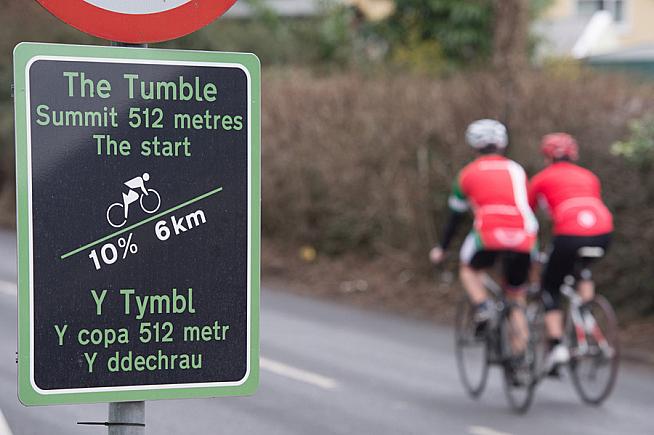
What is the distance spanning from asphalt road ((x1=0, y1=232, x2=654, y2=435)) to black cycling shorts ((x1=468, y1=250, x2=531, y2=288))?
2.97ft

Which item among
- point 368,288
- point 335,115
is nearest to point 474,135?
point 368,288

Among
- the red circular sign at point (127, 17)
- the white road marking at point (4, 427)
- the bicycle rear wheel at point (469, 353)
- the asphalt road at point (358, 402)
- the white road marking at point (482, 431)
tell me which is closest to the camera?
the red circular sign at point (127, 17)

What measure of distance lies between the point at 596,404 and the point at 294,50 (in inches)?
894

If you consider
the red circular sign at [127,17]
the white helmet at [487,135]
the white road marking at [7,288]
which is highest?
the red circular sign at [127,17]

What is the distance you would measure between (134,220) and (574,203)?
664 centimetres

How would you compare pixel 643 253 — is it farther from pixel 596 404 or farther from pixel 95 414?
pixel 95 414

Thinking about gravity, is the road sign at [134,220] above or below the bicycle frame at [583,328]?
above

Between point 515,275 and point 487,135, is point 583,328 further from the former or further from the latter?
point 487,135

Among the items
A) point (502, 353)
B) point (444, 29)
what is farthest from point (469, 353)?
point (444, 29)

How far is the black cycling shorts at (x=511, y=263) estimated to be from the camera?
30.9 feet

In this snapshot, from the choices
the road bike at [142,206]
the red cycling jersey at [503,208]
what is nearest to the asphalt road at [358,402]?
the red cycling jersey at [503,208]

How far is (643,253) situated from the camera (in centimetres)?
1221

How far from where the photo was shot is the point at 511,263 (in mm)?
9453

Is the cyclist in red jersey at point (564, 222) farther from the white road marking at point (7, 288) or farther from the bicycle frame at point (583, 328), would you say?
the white road marking at point (7, 288)
